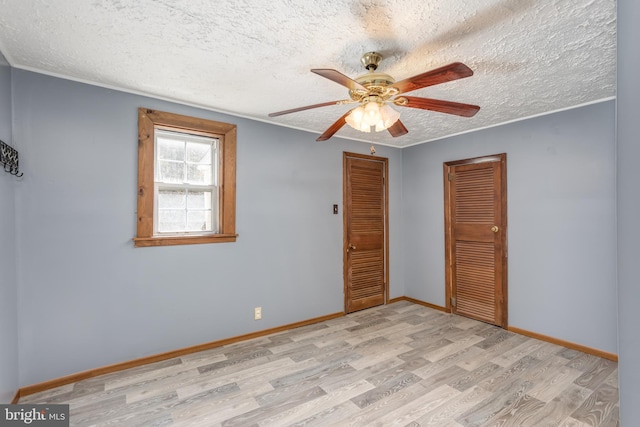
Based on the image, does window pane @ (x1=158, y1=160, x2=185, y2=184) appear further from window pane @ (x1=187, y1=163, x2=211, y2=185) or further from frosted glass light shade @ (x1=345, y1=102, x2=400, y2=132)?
frosted glass light shade @ (x1=345, y1=102, x2=400, y2=132)

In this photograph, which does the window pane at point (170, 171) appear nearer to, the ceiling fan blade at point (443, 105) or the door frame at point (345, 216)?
the door frame at point (345, 216)

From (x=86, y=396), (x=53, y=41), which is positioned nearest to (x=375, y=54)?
(x=53, y=41)

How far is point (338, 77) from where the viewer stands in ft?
5.34

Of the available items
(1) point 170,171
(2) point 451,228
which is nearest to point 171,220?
(1) point 170,171

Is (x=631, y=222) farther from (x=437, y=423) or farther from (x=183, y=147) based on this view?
(x=183, y=147)

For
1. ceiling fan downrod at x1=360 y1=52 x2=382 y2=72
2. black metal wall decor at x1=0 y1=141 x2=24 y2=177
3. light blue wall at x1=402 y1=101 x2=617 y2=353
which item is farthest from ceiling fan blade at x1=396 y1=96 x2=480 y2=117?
black metal wall decor at x1=0 y1=141 x2=24 y2=177

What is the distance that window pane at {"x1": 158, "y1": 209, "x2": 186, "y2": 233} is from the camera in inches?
112

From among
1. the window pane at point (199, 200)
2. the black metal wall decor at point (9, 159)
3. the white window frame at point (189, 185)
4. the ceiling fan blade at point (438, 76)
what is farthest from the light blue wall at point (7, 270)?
the ceiling fan blade at point (438, 76)

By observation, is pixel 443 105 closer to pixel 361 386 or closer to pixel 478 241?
pixel 361 386

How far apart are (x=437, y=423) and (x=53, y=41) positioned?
341 centimetres

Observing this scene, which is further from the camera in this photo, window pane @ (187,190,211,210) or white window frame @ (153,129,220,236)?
window pane @ (187,190,211,210)

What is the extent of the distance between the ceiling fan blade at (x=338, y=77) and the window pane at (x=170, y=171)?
1.94m

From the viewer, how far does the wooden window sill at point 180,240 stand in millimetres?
2646

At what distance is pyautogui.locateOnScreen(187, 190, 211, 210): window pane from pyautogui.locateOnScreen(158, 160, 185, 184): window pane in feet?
0.57
